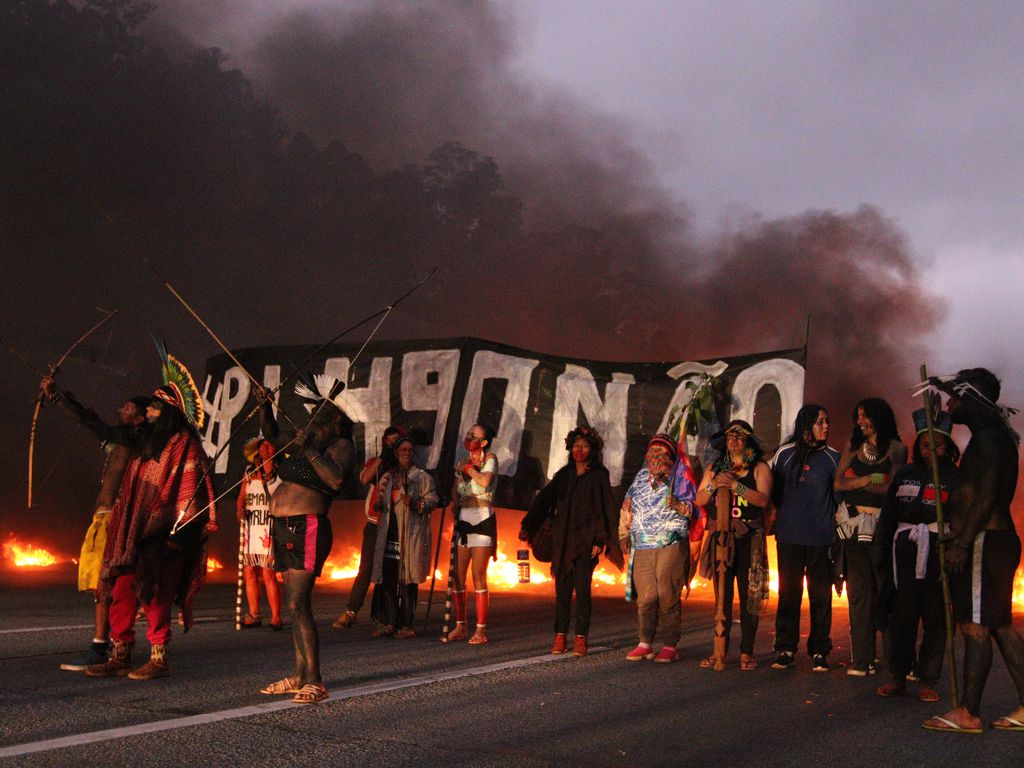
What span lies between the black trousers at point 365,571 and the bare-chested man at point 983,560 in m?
5.97

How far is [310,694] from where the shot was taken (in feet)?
19.5

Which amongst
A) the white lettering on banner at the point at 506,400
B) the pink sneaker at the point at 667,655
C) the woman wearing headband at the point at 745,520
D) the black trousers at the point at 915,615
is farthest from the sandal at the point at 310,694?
the white lettering on banner at the point at 506,400

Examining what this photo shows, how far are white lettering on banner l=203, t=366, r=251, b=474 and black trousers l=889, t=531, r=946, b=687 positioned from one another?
900 cm

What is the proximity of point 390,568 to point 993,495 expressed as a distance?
5982 millimetres

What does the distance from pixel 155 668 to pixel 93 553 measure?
124 centimetres

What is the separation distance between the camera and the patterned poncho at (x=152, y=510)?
6.86 metres

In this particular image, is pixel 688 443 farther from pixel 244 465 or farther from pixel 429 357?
pixel 244 465

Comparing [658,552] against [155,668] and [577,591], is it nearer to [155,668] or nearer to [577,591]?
[577,591]

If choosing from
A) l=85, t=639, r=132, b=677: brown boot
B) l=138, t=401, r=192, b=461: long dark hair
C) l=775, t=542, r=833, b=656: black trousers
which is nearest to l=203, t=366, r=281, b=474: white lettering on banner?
l=138, t=401, r=192, b=461: long dark hair

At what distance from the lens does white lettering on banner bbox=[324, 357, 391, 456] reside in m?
13.1

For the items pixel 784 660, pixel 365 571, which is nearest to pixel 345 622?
pixel 365 571

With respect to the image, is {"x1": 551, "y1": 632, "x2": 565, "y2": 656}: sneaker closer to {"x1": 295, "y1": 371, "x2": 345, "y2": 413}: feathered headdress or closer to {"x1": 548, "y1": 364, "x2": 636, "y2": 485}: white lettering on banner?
{"x1": 295, "y1": 371, "x2": 345, "y2": 413}: feathered headdress

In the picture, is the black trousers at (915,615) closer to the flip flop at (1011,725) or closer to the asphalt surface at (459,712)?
the asphalt surface at (459,712)

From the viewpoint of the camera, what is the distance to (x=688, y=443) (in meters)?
11.9
